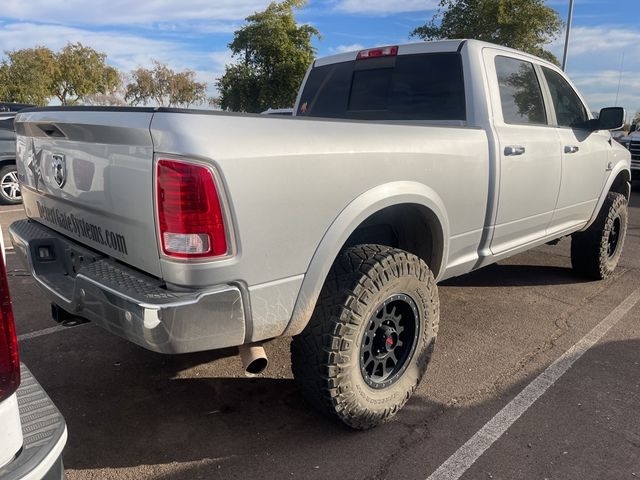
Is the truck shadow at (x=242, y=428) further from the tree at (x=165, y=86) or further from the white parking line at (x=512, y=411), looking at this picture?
the tree at (x=165, y=86)

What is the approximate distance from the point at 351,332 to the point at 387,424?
0.70 metres

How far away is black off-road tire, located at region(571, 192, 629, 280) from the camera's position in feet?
16.5

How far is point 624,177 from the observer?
5.36 meters

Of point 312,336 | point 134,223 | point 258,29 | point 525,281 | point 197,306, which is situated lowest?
point 525,281

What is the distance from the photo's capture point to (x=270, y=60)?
23.4 metres

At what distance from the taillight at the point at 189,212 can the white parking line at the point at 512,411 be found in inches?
58.3

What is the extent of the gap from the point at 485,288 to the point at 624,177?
1.87m

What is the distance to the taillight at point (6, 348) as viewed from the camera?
1.37 metres

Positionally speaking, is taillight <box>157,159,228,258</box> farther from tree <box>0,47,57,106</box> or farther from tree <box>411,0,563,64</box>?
tree <box>0,47,57,106</box>

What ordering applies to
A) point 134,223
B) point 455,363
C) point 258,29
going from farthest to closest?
1. point 258,29
2. point 455,363
3. point 134,223

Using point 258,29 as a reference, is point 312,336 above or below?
below

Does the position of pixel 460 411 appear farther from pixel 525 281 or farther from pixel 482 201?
pixel 525 281

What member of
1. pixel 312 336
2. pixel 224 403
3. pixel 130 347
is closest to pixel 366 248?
pixel 312 336

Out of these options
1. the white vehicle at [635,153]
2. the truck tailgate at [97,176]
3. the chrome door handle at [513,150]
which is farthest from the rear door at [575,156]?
the white vehicle at [635,153]
